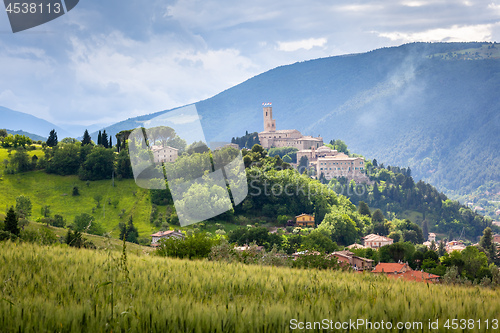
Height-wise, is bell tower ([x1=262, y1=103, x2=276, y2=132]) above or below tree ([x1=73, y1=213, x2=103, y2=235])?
above

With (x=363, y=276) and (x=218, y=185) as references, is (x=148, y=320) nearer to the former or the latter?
(x=363, y=276)

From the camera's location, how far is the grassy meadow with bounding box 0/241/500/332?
11.8 feet

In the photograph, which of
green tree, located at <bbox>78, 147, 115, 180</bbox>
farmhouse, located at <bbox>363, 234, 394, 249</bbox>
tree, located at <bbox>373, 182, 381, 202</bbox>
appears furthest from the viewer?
tree, located at <bbox>373, 182, 381, 202</bbox>

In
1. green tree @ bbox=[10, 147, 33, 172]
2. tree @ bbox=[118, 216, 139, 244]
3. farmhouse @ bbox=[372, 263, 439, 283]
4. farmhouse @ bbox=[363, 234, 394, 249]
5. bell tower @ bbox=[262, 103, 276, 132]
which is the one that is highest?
bell tower @ bbox=[262, 103, 276, 132]

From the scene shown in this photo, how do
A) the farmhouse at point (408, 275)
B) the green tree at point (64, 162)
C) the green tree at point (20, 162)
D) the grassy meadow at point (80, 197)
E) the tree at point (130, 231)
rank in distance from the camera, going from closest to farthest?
the farmhouse at point (408, 275), the tree at point (130, 231), the grassy meadow at point (80, 197), the green tree at point (20, 162), the green tree at point (64, 162)

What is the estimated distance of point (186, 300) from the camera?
4.30m

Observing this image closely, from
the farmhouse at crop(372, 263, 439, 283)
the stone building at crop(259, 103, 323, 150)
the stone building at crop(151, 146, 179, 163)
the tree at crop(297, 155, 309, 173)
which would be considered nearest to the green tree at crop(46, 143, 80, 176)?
the stone building at crop(151, 146, 179, 163)

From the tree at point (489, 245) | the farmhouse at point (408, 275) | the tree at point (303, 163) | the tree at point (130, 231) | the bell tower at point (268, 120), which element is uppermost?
the bell tower at point (268, 120)

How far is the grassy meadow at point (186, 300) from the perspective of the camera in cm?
359

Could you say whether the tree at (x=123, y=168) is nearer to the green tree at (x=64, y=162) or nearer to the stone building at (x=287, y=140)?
the green tree at (x=64, y=162)

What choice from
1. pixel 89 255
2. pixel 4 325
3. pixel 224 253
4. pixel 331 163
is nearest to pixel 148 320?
pixel 4 325

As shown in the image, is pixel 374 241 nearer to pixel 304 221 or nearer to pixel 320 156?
pixel 304 221

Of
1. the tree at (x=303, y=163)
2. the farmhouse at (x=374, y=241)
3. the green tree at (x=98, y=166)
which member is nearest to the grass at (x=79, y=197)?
the green tree at (x=98, y=166)

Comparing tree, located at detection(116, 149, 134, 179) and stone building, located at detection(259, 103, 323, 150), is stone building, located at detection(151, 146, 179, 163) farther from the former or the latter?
stone building, located at detection(259, 103, 323, 150)
